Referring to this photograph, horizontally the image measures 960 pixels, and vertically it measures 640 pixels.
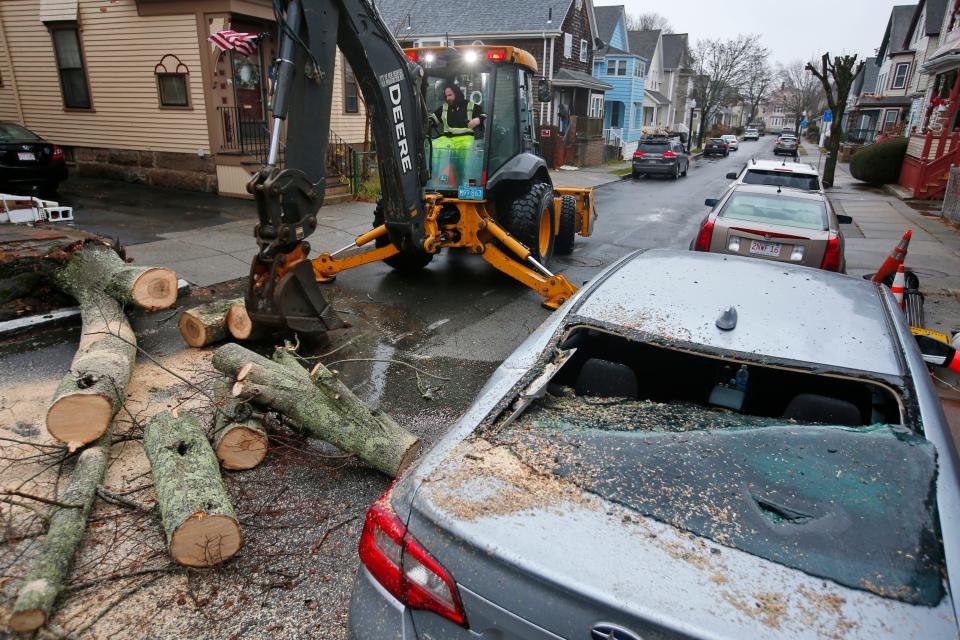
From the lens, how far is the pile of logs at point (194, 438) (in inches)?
119

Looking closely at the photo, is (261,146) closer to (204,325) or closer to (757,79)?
(204,325)

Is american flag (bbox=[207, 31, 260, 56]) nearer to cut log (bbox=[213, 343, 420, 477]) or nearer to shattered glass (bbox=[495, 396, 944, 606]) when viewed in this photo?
cut log (bbox=[213, 343, 420, 477])

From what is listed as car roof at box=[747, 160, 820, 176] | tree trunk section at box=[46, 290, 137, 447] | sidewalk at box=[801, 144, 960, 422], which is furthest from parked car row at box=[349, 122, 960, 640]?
car roof at box=[747, 160, 820, 176]

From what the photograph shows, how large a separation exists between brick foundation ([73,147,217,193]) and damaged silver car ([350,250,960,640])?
13.6 metres

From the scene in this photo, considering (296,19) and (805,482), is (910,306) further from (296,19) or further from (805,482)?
(296,19)

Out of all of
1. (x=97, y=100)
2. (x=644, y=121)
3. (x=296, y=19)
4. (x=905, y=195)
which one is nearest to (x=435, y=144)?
(x=296, y=19)

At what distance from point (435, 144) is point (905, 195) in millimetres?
18874

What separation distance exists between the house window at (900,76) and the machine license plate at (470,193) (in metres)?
49.7

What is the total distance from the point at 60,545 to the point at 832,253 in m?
7.44

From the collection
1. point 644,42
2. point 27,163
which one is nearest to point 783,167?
point 27,163

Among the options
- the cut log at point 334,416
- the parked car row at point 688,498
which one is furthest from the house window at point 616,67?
the parked car row at point 688,498

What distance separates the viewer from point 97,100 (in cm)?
1486

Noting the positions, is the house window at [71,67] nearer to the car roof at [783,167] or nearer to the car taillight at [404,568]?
the car roof at [783,167]

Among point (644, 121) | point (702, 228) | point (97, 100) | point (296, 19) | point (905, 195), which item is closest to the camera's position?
point (296, 19)
